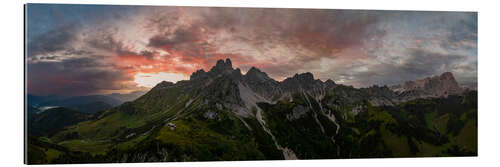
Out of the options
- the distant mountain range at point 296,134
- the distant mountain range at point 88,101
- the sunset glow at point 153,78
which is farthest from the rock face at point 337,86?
the distant mountain range at point 88,101

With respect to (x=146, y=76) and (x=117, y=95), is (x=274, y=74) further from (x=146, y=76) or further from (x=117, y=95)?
(x=117, y=95)

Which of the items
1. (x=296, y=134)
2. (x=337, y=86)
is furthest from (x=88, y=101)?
(x=337, y=86)

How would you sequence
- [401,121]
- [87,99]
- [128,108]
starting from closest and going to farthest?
[87,99] < [128,108] < [401,121]

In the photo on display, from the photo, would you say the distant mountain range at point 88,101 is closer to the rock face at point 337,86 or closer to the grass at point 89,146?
the grass at point 89,146

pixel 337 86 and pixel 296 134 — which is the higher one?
pixel 337 86

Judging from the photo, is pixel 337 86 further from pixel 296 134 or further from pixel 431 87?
pixel 431 87

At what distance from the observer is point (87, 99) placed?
24891 mm

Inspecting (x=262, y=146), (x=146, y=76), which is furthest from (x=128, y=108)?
(x=262, y=146)

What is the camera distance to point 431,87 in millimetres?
29141

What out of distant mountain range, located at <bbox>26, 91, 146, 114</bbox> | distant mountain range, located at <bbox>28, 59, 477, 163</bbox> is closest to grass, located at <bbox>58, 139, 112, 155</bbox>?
distant mountain range, located at <bbox>28, 59, 477, 163</bbox>

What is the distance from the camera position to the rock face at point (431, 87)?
26016 mm

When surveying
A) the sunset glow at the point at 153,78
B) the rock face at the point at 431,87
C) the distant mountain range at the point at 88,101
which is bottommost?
the distant mountain range at the point at 88,101

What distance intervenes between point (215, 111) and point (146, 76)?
22222 millimetres

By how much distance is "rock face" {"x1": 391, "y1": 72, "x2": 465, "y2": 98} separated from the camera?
85.4 ft
